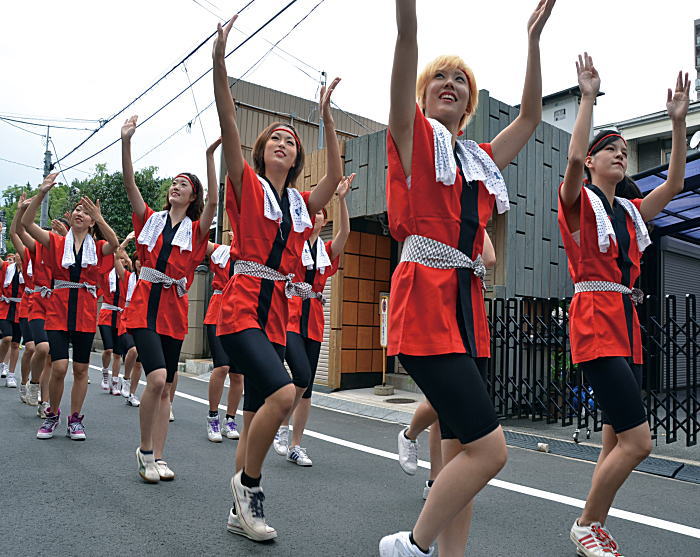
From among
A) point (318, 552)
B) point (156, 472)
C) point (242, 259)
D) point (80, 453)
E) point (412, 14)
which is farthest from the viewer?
point (80, 453)

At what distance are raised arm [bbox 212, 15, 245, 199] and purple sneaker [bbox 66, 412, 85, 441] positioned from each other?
10.9ft

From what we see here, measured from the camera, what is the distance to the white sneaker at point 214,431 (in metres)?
5.61

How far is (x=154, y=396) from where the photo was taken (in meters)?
4.03

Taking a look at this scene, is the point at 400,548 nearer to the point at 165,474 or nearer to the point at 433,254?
the point at 433,254

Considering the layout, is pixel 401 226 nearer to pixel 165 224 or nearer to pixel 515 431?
pixel 165 224

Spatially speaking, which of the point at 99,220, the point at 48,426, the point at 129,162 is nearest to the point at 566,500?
the point at 129,162

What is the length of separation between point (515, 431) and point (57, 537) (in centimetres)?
494

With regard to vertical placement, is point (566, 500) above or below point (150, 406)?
below

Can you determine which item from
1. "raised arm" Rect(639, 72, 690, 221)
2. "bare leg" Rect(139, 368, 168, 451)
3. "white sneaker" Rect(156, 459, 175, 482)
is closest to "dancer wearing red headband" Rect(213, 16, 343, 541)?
"bare leg" Rect(139, 368, 168, 451)

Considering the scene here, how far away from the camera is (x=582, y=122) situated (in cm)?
282

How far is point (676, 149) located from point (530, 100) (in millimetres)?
1375

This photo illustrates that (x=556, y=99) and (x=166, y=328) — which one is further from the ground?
(x=556, y=99)

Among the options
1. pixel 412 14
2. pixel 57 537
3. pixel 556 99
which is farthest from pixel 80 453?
pixel 556 99

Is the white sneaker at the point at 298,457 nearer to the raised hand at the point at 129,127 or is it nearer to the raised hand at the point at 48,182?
the raised hand at the point at 129,127
